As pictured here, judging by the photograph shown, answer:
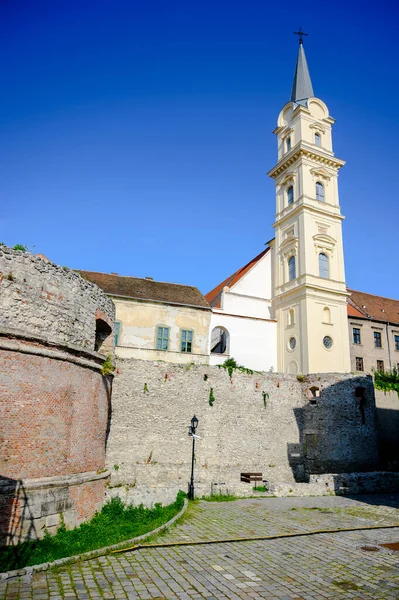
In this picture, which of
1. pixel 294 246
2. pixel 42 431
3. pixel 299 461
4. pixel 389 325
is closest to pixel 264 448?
pixel 299 461

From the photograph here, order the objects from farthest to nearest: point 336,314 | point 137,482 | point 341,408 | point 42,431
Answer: point 336,314, point 341,408, point 137,482, point 42,431

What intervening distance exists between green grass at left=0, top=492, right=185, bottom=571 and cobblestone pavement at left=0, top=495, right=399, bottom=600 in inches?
26.6

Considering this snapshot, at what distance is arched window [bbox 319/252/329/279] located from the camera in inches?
1355

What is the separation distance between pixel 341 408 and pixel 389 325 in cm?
2056

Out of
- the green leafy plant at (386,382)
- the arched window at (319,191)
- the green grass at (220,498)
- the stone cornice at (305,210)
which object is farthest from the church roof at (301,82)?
the green grass at (220,498)

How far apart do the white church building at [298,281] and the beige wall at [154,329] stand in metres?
2.20

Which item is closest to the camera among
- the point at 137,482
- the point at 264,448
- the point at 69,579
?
the point at 69,579

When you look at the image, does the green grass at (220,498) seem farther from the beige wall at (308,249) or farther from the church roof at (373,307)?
the church roof at (373,307)

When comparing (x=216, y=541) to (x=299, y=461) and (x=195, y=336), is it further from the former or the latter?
(x=195, y=336)

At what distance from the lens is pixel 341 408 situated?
22.5 metres

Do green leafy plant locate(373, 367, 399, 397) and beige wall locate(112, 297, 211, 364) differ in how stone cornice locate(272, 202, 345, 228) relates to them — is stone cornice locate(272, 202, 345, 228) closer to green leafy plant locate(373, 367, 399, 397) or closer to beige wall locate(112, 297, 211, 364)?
beige wall locate(112, 297, 211, 364)

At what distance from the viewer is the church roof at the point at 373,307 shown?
39.4 m

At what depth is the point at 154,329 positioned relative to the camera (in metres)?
28.8

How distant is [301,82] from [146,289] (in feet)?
90.2
